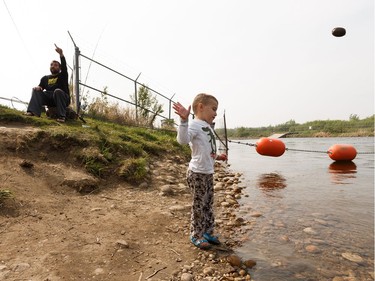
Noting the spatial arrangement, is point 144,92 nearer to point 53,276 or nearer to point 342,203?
point 342,203

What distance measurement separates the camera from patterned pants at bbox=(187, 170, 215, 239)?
117 inches

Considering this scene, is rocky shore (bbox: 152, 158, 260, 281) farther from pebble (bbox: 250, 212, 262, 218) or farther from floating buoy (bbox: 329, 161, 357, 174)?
floating buoy (bbox: 329, 161, 357, 174)

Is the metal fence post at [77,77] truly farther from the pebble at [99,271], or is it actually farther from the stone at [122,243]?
the pebble at [99,271]

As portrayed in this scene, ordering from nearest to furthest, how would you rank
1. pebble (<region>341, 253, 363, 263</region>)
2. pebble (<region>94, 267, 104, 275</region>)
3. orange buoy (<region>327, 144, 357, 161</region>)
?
pebble (<region>94, 267, 104, 275</region>), pebble (<region>341, 253, 363, 263</region>), orange buoy (<region>327, 144, 357, 161</region>)

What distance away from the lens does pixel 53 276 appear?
2.11 metres

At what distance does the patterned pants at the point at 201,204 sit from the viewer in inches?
117

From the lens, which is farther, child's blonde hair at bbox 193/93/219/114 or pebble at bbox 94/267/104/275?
child's blonde hair at bbox 193/93/219/114

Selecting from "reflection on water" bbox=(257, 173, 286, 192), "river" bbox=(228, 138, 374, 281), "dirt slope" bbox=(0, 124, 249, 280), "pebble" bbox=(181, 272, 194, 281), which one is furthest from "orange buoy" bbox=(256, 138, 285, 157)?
"pebble" bbox=(181, 272, 194, 281)

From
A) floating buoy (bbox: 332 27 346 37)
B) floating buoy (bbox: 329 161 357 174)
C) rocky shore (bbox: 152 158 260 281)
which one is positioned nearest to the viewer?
rocky shore (bbox: 152 158 260 281)

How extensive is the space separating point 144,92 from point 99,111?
3.41 m

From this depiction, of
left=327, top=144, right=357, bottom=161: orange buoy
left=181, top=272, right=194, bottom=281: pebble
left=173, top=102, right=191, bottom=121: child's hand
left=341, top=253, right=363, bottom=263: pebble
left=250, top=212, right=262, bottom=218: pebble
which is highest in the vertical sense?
left=173, top=102, right=191, bottom=121: child's hand

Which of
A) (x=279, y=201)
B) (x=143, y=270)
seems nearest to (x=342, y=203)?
(x=279, y=201)

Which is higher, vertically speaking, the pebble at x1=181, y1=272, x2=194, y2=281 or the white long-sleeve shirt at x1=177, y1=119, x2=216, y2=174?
the white long-sleeve shirt at x1=177, y1=119, x2=216, y2=174

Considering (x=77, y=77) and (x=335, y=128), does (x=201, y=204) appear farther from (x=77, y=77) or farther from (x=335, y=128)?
(x=335, y=128)
